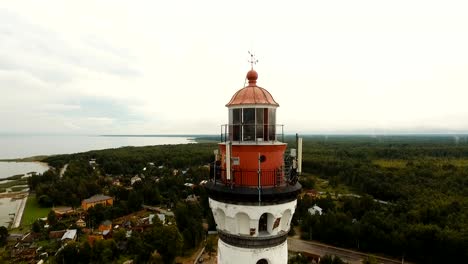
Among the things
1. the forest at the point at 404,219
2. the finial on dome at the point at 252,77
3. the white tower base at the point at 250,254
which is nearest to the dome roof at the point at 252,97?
the finial on dome at the point at 252,77

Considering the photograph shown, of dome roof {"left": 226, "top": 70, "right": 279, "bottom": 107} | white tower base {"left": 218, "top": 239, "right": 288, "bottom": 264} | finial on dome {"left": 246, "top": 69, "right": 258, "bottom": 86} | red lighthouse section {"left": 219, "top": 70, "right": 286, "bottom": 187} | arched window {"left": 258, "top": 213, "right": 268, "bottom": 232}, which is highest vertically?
finial on dome {"left": 246, "top": 69, "right": 258, "bottom": 86}

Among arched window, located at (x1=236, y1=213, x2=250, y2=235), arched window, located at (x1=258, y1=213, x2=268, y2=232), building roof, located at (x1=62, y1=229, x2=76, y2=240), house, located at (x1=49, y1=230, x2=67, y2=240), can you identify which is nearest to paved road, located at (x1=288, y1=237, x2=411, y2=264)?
building roof, located at (x1=62, y1=229, x2=76, y2=240)

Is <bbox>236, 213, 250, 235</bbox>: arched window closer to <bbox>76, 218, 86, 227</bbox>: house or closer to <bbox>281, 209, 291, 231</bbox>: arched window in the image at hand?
<bbox>281, 209, 291, 231</bbox>: arched window

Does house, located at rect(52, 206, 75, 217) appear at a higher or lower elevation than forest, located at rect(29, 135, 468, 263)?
lower

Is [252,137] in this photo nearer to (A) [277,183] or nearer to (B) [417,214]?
(A) [277,183]

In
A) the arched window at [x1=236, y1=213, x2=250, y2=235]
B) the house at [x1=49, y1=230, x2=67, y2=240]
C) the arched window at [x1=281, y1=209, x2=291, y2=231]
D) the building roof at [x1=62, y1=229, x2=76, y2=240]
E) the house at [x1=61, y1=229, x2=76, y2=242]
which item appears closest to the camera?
the arched window at [x1=236, y1=213, x2=250, y2=235]

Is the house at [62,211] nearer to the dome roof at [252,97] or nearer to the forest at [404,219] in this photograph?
the forest at [404,219]

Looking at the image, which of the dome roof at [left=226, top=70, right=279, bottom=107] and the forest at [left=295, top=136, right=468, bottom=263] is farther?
the forest at [left=295, top=136, right=468, bottom=263]

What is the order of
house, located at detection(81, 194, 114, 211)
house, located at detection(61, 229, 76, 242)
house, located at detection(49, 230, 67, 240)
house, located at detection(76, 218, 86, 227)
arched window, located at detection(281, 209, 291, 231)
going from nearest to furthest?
arched window, located at detection(281, 209, 291, 231) → house, located at detection(61, 229, 76, 242) → house, located at detection(49, 230, 67, 240) → house, located at detection(76, 218, 86, 227) → house, located at detection(81, 194, 114, 211)
